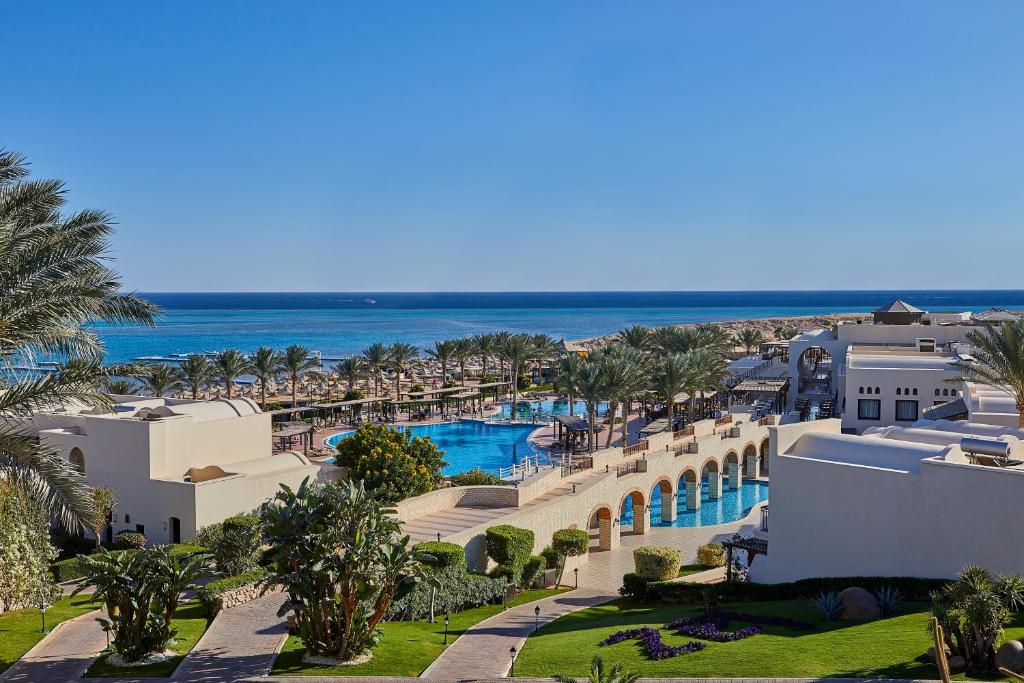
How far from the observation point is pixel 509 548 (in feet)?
72.4

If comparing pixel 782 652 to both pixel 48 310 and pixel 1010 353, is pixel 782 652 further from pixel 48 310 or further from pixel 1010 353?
pixel 1010 353

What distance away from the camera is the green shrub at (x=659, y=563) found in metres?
22.0

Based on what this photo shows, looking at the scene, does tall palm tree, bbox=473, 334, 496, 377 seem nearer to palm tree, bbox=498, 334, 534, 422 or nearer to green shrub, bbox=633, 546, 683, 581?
palm tree, bbox=498, 334, 534, 422

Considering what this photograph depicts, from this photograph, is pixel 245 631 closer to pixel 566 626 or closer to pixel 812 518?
pixel 566 626

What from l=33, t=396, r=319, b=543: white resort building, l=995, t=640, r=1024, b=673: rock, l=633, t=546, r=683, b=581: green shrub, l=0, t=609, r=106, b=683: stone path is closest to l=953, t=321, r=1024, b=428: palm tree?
l=633, t=546, r=683, b=581: green shrub

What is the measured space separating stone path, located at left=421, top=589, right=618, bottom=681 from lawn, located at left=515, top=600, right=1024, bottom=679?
0.45m

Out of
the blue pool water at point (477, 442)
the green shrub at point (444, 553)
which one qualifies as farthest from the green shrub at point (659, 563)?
the blue pool water at point (477, 442)

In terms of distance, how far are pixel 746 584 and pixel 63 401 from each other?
43.1ft

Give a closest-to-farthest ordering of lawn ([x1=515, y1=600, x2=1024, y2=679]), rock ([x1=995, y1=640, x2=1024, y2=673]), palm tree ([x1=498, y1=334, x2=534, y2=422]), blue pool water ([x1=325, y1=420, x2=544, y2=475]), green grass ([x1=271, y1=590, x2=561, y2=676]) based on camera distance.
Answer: rock ([x1=995, y1=640, x2=1024, y2=673]), lawn ([x1=515, y1=600, x2=1024, y2=679]), green grass ([x1=271, y1=590, x2=561, y2=676]), blue pool water ([x1=325, y1=420, x2=544, y2=475]), palm tree ([x1=498, y1=334, x2=534, y2=422])

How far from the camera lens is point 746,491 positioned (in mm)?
35375

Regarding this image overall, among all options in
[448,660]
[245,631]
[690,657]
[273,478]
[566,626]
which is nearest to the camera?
[690,657]

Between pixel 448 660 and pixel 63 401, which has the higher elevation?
pixel 63 401

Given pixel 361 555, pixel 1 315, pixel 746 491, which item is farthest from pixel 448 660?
pixel 746 491

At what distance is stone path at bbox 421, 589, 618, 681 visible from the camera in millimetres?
14484
